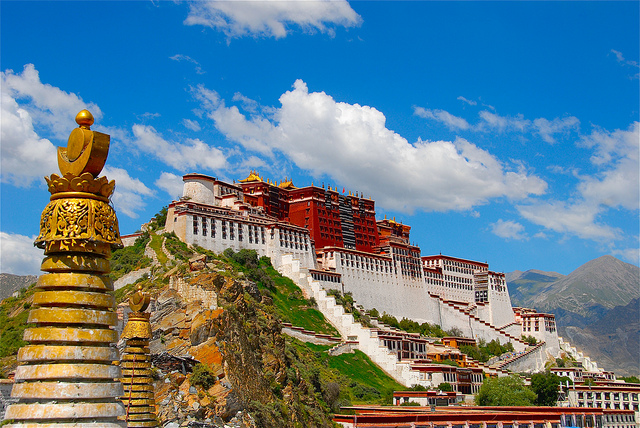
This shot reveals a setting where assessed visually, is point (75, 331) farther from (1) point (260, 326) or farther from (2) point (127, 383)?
(1) point (260, 326)

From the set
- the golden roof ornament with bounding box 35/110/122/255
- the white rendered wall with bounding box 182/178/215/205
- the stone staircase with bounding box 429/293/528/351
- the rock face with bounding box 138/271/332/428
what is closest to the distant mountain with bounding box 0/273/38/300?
the white rendered wall with bounding box 182/178/215/205

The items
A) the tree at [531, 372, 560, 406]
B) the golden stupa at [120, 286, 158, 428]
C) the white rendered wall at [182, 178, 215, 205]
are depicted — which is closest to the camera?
the golden stupa at [120, 286, 158, 428]

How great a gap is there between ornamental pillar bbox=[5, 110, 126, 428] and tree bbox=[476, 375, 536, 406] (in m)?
66.1

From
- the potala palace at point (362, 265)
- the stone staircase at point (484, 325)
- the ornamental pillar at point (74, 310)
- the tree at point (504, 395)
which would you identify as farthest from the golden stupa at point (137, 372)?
the stone staircase at point (484, 325)

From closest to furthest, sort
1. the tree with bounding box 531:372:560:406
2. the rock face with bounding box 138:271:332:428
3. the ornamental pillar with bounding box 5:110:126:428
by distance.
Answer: the ornamental pillar with bounding box 5:110:126:428, the rock face with bounding box 138:271:332:428, the tree with bounding box 531:372:560:406

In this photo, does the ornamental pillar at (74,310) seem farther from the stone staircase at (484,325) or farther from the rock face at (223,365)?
the stone staircase at (484,325)

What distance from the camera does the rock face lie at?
33.6m

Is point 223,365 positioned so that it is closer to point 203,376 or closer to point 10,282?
point 203,376

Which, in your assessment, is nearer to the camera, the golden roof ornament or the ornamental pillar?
the ornamental pillar

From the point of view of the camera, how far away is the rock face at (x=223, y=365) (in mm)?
33594

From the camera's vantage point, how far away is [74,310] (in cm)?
963

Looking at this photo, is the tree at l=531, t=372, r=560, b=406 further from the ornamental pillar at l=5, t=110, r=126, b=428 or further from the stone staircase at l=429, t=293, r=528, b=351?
the ornamental pillar at l=5, t=110, r=126, b=428

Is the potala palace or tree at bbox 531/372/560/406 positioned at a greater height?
the potala palace

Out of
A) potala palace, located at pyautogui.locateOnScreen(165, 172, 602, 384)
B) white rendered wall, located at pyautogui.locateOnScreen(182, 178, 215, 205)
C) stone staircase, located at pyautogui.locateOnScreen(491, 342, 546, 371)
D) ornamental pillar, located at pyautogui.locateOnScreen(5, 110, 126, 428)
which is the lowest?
stone staircase, located at pyautogui.locateOnScreen(491, 342, 546, 371)
